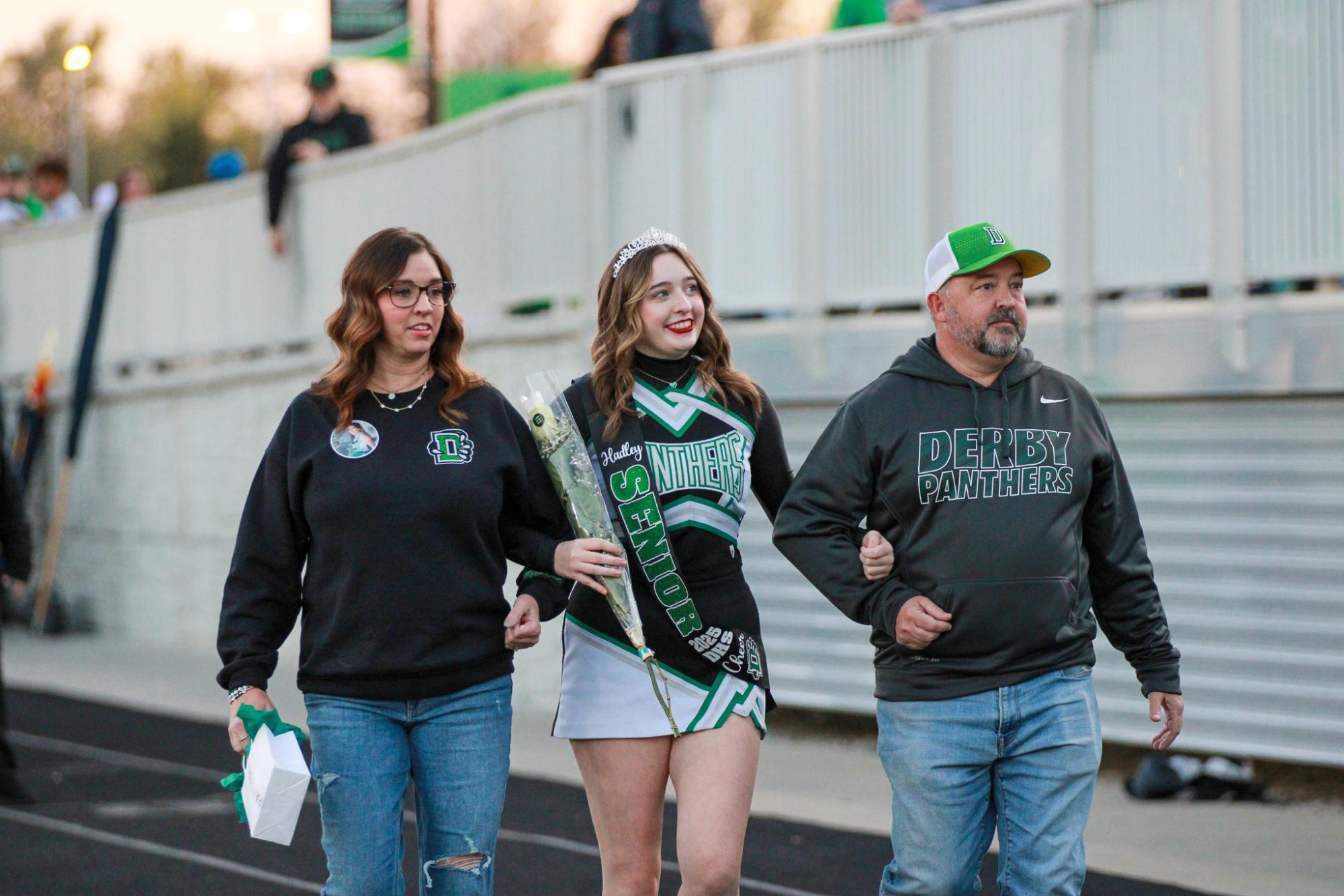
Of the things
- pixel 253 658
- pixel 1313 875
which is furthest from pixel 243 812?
pixel 1313 875

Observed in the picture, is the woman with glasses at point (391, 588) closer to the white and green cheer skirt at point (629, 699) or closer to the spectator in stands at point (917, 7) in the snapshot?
the white and green cheer skirt at point (629, 699)

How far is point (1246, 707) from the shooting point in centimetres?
880

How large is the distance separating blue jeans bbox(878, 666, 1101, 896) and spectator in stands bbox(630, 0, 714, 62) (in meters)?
7.89

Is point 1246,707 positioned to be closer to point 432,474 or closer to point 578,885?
point 578,885

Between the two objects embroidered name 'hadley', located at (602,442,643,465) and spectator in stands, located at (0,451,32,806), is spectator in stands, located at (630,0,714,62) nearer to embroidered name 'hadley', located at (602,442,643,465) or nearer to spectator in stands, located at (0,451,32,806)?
spectator in stands, located at (0,451,32,806)

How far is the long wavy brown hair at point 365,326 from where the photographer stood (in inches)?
185

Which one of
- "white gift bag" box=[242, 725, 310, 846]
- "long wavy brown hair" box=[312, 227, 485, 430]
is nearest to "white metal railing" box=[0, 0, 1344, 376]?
"long wavy brown hair" box=[312, 227, 485, 430]

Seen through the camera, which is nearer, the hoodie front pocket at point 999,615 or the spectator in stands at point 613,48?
the hoodie front pocket at point 999,615

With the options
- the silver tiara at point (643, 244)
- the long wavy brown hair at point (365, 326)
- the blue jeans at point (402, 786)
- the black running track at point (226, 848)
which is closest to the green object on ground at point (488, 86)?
the black running track at point (226, 848)

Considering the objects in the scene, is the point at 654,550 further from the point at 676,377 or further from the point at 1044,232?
the point at 1044,232

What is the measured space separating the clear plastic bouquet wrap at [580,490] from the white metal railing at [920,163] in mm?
4886

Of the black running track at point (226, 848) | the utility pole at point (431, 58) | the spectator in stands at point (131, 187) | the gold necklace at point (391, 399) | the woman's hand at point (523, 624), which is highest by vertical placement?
the utility pole at point (431, 58)

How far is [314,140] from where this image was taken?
15.7 metres

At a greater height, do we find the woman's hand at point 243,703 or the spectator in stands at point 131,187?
the spectator in stands at point 131,187
